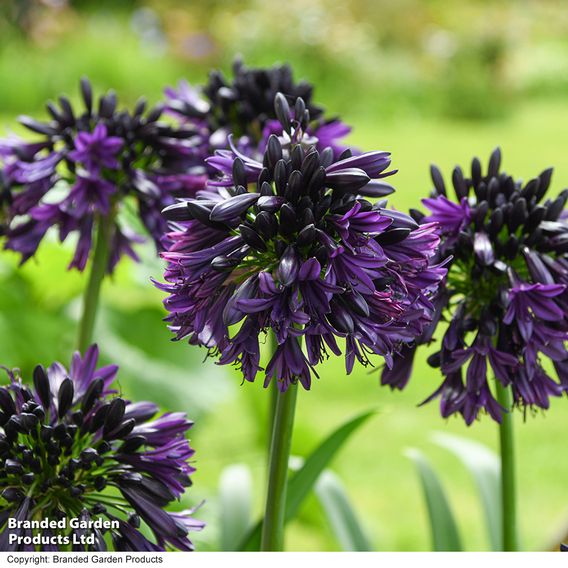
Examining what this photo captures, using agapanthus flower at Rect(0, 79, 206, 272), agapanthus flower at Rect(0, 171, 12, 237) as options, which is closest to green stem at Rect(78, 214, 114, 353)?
agapanthus flower at Rect(0, 79, 206, 272)

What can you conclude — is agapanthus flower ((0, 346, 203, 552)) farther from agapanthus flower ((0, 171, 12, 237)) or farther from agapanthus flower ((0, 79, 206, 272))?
agapanthus flower ((0, 171, 12, 237))

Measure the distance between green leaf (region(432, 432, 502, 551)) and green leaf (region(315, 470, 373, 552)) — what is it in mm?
270

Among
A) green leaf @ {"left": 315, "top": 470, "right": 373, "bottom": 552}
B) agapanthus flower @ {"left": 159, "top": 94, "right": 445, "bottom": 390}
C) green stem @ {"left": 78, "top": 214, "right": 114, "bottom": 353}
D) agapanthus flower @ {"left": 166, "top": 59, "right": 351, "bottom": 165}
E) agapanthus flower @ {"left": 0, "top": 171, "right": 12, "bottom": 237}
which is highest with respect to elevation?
agapanthus flower @ {"left": 166, "top": 59, "right": 351, "bottom": 165}

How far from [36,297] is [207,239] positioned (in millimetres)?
2460

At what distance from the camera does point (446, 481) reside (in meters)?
3.63

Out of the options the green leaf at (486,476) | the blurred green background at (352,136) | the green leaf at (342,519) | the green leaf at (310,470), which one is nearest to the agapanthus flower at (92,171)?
the blurred green background at (352,136)

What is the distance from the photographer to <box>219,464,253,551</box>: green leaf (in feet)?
6.68

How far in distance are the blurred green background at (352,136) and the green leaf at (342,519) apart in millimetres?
314

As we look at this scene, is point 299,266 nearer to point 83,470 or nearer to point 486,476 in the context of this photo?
point 83,470

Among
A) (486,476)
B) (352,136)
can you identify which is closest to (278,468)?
(486,476)

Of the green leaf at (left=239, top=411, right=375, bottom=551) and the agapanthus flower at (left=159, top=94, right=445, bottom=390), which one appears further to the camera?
the green leaf at (left=239, top=411, right=375, bottom=551)

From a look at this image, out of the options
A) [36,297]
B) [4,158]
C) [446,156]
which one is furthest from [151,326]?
[446,156]

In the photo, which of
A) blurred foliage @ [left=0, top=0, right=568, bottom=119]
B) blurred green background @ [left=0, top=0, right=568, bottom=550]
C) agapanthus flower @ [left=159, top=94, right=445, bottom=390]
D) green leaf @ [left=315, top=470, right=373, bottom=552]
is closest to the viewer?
agapanthus flower @ [left=159, top=94, right=445, bottom=390]

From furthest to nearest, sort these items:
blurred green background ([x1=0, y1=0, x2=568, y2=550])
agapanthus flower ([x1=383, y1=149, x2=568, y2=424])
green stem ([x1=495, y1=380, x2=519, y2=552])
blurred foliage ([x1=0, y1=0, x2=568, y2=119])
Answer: blurred foliage ([x1=0, y1=0, x2=568, y2=119]) < blurred green background ([x1=0, y1=0, x2=568, y2=550]) < green stem ([x1=495, y1=380, x2=519, y2=552]) < agapanthus flower ([x1=383, y1=149, x2=568, y2=424])
